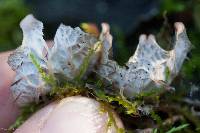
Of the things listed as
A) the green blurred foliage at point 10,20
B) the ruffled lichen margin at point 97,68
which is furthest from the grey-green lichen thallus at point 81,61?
the green blurred foliage at point 10,20

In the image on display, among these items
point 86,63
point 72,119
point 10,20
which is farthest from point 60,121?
point 10,20

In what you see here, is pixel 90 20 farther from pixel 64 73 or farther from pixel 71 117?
pixel 71 117

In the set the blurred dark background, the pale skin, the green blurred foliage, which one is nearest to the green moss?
the pale skin

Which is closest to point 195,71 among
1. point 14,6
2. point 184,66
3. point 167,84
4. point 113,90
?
point 184,66

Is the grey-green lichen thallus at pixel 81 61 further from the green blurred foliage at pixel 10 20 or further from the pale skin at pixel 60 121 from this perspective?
the green blurred foliage at pixel 10 20

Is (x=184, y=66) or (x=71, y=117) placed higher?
(x=184, y=66)
